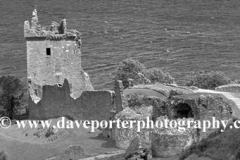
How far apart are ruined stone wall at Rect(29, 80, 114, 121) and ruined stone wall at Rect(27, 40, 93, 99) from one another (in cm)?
230

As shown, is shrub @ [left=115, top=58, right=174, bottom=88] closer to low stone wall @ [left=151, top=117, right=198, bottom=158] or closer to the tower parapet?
the tower parapet

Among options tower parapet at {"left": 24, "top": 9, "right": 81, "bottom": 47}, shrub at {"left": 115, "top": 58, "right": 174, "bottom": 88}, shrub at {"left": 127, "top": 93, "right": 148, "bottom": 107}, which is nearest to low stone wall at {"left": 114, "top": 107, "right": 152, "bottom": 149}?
shrub at {"left": 127, "top": 93, "right": 148, "bottom": 107}

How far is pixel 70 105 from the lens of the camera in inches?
2143

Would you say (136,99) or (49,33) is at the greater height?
(49,33)

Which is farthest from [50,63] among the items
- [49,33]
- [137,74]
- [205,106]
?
[205,106]

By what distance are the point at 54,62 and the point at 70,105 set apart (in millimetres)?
6566

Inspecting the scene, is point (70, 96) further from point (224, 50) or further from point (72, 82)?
point (224, 50)

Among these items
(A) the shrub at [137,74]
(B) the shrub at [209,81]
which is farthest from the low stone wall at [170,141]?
(A) the shrub at [137,74]

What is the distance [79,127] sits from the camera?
52500 mm

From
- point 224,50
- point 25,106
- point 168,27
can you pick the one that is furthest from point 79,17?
point 25,106

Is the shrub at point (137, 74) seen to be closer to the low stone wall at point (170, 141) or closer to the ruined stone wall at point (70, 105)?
the ruined stone wall at point (70, 105)

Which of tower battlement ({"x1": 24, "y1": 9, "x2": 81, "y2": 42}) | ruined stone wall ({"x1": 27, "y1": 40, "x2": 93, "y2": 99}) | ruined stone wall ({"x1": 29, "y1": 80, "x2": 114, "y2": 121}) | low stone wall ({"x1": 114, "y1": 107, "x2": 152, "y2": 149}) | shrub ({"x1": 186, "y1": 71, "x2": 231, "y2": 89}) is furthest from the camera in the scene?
shrub ({"x1": 186, "y1": 71, "x2": 231, "y2": 89})

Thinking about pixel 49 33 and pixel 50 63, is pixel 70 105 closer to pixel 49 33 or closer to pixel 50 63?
pixel 50 63

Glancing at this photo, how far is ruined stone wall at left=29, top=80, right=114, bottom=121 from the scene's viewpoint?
5188cm
